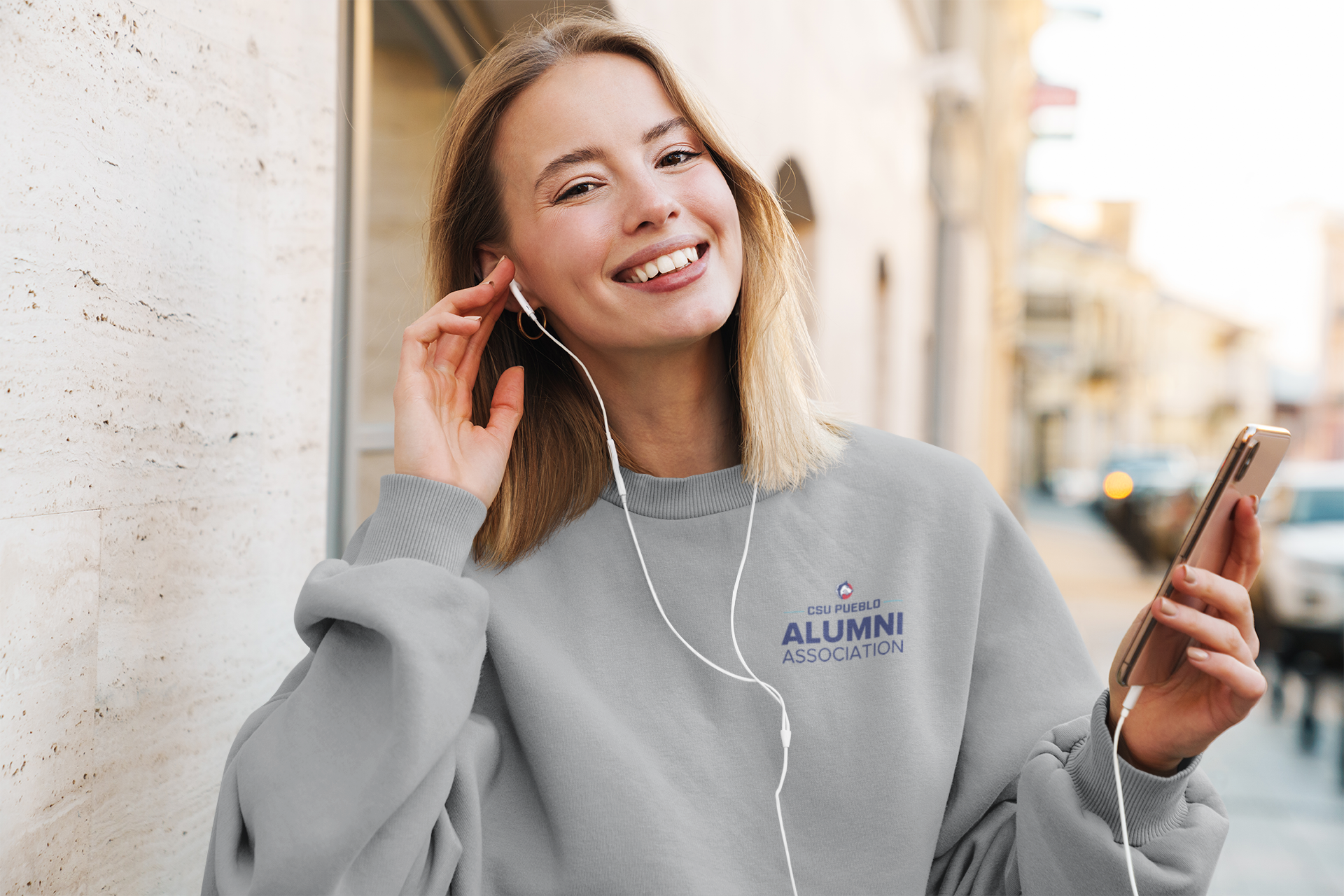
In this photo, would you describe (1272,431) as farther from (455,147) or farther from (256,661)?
(256,661)

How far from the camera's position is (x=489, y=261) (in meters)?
1.92

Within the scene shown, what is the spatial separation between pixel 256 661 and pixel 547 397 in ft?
2.28

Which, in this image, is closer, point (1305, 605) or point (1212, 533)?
point (1212, 533)

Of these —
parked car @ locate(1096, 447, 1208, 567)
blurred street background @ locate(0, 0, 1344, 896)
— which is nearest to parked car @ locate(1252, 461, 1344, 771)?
blurred street background @ locate(0, 0, 1344, 896)

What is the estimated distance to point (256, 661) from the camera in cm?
188

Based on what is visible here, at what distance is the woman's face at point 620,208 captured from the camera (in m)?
1.69

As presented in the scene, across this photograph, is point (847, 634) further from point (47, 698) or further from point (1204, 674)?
point (47, 698)

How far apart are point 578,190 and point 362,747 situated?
925mm

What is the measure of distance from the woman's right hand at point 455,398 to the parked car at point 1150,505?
40.4 feet

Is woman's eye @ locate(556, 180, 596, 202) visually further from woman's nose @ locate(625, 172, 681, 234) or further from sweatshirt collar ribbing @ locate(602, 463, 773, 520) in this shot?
sweatshirt collar ribbing @ locate(602, 463, 773, 520)

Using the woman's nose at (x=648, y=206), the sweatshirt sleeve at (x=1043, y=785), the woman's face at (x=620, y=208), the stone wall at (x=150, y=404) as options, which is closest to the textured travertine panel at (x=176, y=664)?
the stone wall at (x=150, y=404)

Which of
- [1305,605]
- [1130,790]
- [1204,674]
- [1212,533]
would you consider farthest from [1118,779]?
[1305,605]

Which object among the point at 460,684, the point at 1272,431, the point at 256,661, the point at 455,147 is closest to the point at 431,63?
the point at 455,147

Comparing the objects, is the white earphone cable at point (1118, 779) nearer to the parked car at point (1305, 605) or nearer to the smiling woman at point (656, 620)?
the smiling woman at point (656, 620)
